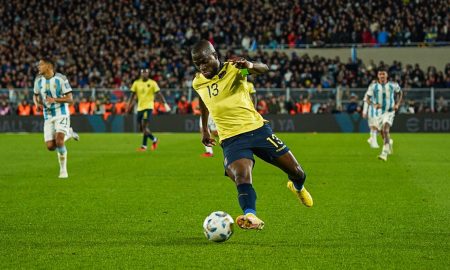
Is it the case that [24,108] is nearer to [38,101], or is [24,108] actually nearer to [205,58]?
[38,101]

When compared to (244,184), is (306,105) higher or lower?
lower

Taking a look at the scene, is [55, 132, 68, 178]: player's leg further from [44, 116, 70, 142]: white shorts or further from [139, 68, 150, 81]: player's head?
[139, 68, 150, 81]: player's head

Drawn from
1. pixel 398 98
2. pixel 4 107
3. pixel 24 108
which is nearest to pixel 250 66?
pixel 398 98

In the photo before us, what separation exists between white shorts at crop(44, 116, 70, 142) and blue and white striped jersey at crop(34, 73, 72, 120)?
0.08 meters

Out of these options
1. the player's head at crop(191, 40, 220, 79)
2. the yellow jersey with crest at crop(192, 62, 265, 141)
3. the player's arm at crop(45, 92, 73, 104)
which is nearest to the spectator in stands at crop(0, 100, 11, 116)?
the player's arm at crop(45, 92, 73, 104)

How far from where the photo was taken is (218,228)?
8.30 m

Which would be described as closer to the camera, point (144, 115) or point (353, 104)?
point (144, 115)

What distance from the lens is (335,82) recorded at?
39.0 metres

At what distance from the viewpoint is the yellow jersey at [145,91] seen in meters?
24.8

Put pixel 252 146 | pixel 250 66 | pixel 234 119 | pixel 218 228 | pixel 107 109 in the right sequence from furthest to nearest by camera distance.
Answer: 1. pixel 107 109
2. pixel 234 119
3. pixel 252 146
4. pixel 250 66
5. pixel 218 228

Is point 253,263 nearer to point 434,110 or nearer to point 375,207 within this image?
point 375,207

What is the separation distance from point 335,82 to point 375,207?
28036 mm

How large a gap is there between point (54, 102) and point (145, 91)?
30.3ft

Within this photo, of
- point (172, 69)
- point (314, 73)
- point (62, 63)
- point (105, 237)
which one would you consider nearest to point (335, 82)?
point (314, 73)
